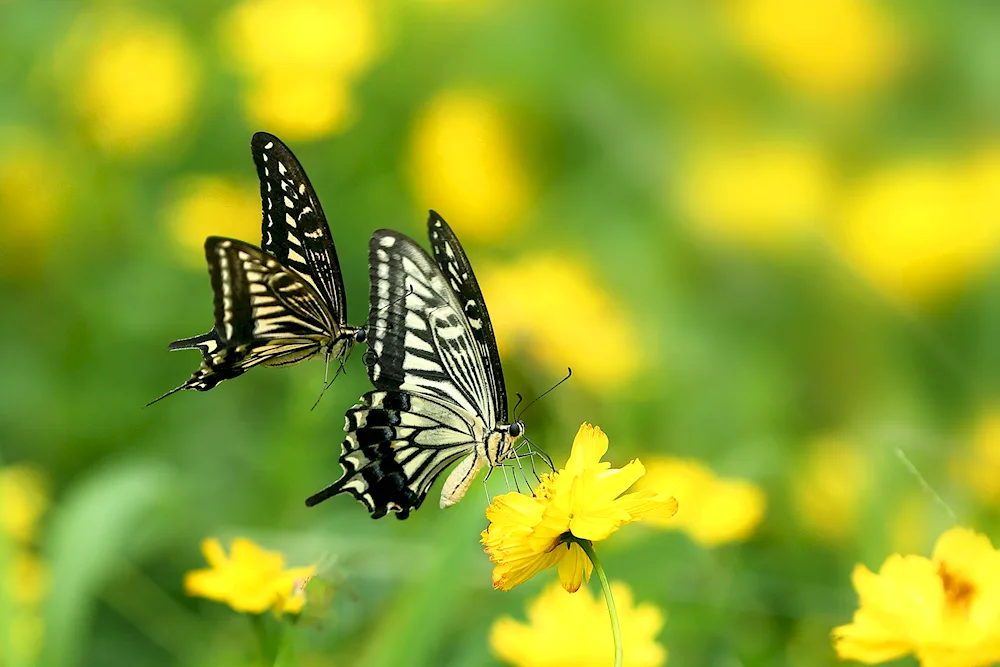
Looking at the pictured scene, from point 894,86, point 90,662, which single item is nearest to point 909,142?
point 894,86

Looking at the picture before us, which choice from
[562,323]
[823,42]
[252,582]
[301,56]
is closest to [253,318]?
[252,582]

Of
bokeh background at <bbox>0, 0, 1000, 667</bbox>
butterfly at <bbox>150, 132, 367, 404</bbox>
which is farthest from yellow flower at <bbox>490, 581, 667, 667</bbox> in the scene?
butterfly at <bbox>150, 132, 367, 404</bbox>

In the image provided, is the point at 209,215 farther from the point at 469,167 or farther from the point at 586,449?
the point at 586,449

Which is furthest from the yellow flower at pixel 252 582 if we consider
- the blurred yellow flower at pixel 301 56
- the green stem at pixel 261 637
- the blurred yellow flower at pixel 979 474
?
the blurred yellow flower at pixel 301 56

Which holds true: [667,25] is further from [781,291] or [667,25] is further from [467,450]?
[467,450]

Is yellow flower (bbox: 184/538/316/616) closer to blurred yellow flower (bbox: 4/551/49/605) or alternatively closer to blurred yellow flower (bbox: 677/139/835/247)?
blurred yellow flower (bbox: 4/551/49/605)
